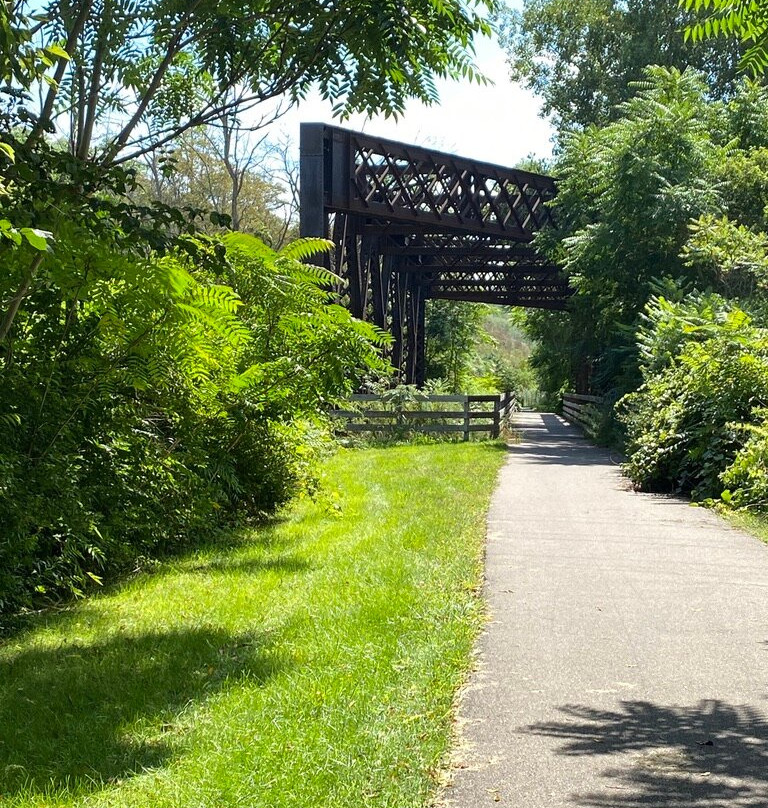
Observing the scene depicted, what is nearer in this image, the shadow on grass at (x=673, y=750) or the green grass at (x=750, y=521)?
the shadow on grass at (x=673, y=750)

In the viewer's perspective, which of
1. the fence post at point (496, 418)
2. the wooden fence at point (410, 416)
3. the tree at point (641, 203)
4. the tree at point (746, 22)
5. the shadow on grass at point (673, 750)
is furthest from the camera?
the fence post at point (496, 418)

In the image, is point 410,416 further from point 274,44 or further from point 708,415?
point 274,44

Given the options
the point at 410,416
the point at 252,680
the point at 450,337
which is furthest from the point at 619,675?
the point at 450,337

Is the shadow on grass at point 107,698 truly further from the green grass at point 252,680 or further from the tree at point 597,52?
the tree at point 597,52

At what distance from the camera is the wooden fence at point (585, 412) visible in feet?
97.8

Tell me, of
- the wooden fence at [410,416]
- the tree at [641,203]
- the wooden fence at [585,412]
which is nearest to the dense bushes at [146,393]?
the wooden fence at [410,416]

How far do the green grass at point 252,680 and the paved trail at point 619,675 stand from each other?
0.26 m

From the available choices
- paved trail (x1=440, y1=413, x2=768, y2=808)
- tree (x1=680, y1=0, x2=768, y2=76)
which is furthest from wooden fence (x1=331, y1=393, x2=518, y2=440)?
tree (x1=680, y1=0, x2=768, y2=76)

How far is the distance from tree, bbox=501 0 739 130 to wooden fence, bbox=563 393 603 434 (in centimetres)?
1652

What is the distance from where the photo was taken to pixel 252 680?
5773 millimetres

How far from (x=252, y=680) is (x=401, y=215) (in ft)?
93.1

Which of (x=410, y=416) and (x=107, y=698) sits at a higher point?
(x=410, y=416)

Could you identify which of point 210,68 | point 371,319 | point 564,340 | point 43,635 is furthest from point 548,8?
point 43,635

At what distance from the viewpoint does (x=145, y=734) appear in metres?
5.03
